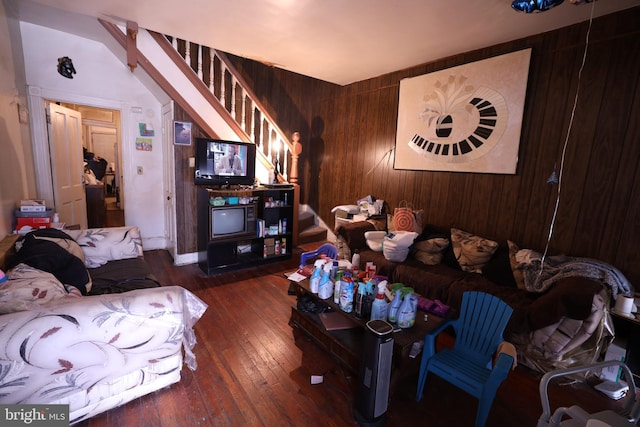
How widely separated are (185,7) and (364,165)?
2.72 metres

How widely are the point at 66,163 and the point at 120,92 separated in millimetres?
1149

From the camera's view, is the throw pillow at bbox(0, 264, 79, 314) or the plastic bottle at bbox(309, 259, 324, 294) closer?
the throw pillow at bbox(0, 264, 79, 314)

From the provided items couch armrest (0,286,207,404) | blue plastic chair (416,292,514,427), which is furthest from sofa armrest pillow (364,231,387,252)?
couch armrest (0,286,207,404)

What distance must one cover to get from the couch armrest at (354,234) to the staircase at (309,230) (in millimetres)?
1331

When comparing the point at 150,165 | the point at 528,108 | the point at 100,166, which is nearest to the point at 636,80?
the point at 528,108

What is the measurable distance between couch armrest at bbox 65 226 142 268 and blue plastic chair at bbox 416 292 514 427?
8.47 feet

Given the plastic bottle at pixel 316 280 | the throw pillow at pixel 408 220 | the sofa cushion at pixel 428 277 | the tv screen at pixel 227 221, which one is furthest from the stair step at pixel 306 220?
the plastic bottle at pixel 316 280

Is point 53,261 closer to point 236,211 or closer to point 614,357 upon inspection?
point 236,211

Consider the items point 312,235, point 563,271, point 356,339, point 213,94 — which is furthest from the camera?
point 312,235

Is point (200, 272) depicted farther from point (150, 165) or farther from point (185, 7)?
point (185, 7)

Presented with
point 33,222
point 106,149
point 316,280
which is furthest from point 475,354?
point 106,149

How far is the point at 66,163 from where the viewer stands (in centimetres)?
366

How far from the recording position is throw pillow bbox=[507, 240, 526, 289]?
2387 mm

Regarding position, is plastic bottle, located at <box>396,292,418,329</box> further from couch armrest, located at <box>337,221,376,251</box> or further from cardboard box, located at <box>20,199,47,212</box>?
cardboard box, located at <box>20,199,47,212</box>
